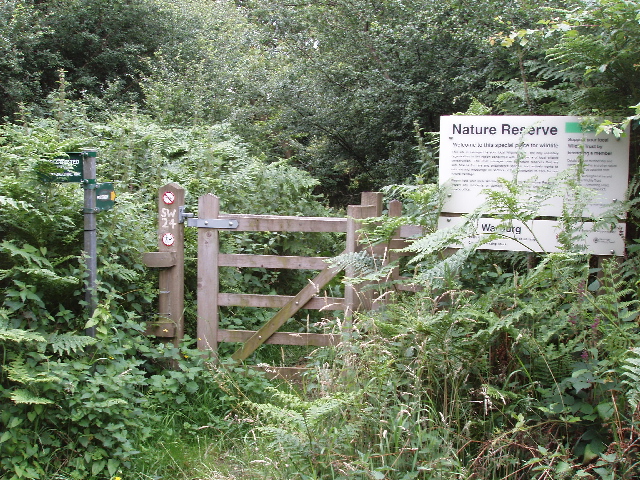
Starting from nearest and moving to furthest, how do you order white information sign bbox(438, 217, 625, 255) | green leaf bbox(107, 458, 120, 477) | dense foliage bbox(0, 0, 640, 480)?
dense foliage bbox(0, 0, 640, 480) < green leaf bbox(107, 458, 120, 477) < white information sign bbox(438, 217, 625, 255)

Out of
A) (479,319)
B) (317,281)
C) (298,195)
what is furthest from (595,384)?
(298,195)

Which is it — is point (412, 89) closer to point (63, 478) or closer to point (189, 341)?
point (189, 341)

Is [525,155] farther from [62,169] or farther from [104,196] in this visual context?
[62,169]

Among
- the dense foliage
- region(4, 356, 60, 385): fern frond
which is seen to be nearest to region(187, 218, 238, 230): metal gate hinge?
the dense foliage

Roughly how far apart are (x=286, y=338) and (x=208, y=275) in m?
0.83

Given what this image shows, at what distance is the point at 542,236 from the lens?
4.70m

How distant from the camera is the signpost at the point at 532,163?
14.9 feet

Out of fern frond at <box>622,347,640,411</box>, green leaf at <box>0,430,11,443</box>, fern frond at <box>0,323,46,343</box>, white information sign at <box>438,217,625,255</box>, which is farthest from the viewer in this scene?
white information sign at <box>438,217,625,255</box>

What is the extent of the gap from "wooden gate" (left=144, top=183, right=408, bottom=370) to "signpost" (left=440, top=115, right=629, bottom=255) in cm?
91

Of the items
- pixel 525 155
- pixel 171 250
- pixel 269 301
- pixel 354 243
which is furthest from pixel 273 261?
pixel 525 155

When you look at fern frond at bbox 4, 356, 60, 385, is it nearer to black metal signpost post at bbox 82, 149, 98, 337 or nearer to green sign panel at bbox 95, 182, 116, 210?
black metal signpost post at bbox 82, 149, 98, 337

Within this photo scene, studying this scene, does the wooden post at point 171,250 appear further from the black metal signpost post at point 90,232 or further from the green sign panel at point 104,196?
the black metal signpost post at point 90,232

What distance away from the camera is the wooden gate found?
5242 mm

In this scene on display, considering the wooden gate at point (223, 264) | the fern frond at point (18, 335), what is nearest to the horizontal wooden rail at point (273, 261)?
the wooden gate at point (223, 264)
